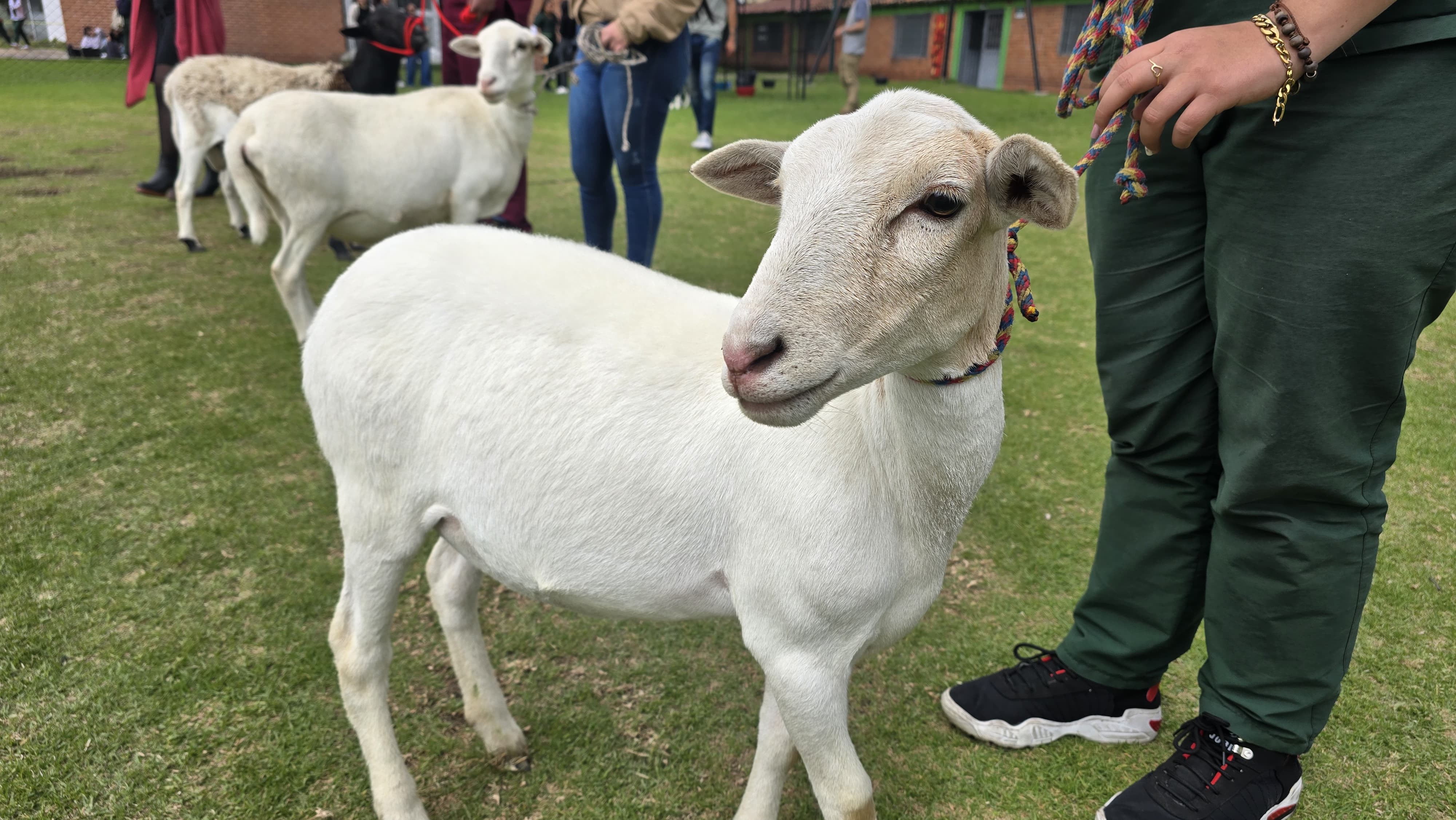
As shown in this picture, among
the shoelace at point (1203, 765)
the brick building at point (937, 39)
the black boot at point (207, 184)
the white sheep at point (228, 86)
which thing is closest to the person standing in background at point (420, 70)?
the brick building at point (937, 39)

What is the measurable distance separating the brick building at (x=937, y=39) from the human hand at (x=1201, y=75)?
19.6m

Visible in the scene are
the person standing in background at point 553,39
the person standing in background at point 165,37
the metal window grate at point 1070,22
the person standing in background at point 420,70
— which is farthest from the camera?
the metal window grate at point 1070,22

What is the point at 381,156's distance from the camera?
4625 mm

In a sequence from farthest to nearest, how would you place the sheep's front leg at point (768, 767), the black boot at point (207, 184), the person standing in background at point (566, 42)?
1. the person standing in background at point (566, 42)
2. the black boot at point (207, 184)
3. the sheep's front leg at point (768, 767)

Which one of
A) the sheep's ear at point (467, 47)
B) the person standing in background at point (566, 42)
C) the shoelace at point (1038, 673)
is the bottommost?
the shoelace at point (1038, 673)

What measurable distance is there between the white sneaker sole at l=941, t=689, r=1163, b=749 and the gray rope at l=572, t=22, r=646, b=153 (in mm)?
2896

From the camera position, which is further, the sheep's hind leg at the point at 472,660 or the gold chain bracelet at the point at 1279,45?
the sheep's hind leg at the point at 472,660

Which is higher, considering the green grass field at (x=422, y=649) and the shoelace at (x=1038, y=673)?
the shoelace at (x=1038, y=673)

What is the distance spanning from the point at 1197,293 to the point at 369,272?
1698 millimetres

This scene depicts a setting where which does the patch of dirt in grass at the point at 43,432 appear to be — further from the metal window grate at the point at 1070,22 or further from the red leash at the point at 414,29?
the metal window grate at the point at 1070,22

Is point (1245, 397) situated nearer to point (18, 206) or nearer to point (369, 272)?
A: point (369, 272)

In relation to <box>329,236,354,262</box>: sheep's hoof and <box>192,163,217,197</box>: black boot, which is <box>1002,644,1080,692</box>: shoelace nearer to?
<box>329,236,354,262</box>: sheep's hoof

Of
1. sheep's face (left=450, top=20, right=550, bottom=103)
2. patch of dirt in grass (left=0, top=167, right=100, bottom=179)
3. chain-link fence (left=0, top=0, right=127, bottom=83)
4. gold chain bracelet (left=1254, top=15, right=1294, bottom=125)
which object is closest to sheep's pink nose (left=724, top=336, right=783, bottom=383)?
gold chain bracelet (left=1254, top=15, right=1294, bottom=125)

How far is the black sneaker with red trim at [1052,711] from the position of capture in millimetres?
2115
